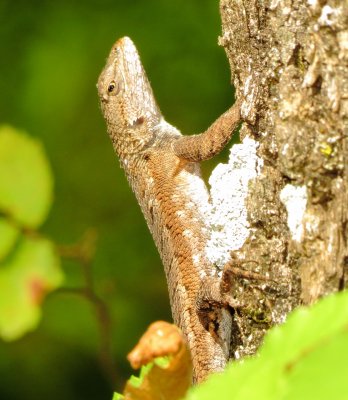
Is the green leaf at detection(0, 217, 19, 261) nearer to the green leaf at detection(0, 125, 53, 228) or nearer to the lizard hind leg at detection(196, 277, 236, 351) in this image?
the green leaf at detection(0, 125, 53, 228)

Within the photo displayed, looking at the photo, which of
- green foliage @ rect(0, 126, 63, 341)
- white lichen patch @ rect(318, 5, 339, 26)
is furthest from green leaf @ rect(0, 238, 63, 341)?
white lichen patch @ rect(318, 5, 339, 26)

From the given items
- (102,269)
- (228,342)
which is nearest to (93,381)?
(102,269)

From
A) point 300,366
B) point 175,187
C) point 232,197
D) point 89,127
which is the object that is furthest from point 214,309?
point 89,127

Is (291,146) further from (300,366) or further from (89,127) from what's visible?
(89,127)

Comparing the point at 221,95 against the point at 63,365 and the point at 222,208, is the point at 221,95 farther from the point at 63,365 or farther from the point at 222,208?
the point at 222,208

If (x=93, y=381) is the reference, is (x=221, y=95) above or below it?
above

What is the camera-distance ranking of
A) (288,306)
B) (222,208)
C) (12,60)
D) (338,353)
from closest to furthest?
(338,353) < (288,306) < (222,208) < (12,60)

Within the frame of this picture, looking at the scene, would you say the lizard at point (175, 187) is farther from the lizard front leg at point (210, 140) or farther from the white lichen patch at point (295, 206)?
the white lichen patch at point (295, 206)
